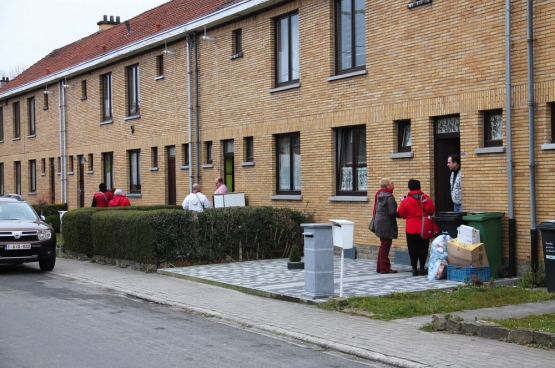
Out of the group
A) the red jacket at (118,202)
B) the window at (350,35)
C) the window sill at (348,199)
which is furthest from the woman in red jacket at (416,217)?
the red jacket at (118,202)

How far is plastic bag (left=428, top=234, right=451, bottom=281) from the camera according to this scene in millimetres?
13250

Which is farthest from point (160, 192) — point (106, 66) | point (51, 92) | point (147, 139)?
point (51, 92)

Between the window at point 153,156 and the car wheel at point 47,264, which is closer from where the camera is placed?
the car wheel at point 47,264

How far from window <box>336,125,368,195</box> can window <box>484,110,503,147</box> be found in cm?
366

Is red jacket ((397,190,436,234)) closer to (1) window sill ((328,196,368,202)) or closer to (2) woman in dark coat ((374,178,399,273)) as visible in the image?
(2) woman in dark coat ((374,178,399,273))

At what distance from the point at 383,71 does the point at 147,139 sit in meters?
12.4

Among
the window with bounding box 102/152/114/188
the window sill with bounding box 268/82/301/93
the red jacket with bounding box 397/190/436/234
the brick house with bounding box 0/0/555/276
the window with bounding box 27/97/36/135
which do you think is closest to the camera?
the brick house with bounding box 0/0/555/276

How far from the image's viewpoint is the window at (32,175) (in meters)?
37.8

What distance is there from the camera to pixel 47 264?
16969mm

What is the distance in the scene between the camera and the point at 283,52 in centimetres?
2030

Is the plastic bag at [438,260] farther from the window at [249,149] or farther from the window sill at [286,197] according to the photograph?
the window at [249,149]

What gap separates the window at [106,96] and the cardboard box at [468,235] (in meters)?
19.8

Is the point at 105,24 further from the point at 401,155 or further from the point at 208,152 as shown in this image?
the point at 401,155

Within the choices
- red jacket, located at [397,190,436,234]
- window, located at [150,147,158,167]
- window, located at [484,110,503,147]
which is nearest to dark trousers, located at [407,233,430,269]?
red jacket, located at [397,190,436,234]
